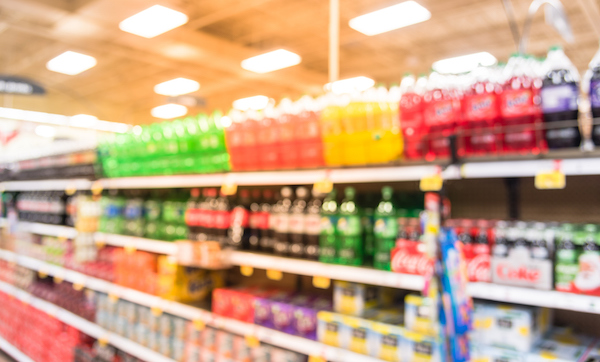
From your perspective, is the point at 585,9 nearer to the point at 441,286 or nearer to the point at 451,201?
the point at 451,201

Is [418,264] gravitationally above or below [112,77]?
below

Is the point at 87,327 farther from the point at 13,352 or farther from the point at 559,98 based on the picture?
the point at 559,98

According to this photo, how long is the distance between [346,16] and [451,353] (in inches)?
263

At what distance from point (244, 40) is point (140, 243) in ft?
21.5

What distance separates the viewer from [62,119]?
1352 centimetres

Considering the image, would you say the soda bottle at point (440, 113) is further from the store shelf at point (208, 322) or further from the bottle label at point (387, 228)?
the store shelf at point (208, 322)

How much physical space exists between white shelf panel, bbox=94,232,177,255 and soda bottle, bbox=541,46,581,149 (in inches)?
93.7

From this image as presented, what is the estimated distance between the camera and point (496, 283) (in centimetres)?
175

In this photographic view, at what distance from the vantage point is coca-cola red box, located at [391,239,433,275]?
6.31 ft

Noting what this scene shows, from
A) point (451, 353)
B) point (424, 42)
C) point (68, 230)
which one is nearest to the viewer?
point (451, 353)

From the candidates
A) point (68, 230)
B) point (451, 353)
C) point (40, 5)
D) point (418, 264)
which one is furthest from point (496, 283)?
point (40, 5)

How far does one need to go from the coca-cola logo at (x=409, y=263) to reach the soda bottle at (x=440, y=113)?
450mm

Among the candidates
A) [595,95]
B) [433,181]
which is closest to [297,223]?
[433,181]

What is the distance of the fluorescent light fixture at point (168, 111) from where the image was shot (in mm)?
13775
